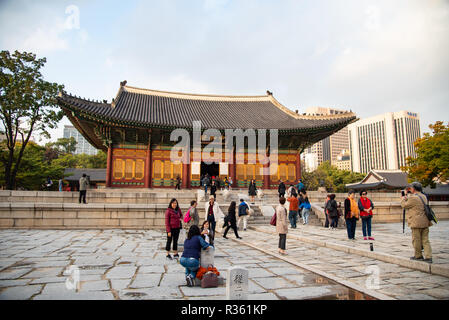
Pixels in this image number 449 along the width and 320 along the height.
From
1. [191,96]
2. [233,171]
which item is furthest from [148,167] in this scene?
[191,96]

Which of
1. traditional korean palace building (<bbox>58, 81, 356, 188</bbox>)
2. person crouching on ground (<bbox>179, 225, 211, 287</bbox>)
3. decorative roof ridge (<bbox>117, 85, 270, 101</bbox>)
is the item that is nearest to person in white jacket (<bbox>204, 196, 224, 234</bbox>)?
person crouching on ground (<bbox>179, 225, 211, 287</bbox>)

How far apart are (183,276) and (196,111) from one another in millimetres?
19763

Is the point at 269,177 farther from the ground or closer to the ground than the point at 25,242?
farther from the ground

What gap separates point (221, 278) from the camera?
171 inches

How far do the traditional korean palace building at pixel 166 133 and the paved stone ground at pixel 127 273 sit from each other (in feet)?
35.8

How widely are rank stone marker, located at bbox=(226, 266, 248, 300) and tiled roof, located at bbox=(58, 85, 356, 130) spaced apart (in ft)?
51.4

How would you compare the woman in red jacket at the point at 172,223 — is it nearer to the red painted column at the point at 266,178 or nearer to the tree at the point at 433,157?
the red painted column at the point at 266,178

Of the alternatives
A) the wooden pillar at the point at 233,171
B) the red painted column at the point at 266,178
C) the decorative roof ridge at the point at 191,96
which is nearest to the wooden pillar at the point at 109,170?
the decorative roof ridge at the point at 191,96

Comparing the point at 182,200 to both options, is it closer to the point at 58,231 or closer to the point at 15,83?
the point at 58,231

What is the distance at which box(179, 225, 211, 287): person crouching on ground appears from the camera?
4184 millimetres

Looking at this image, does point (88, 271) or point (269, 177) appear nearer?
point (88, 271)

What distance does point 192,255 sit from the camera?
14.1ft
